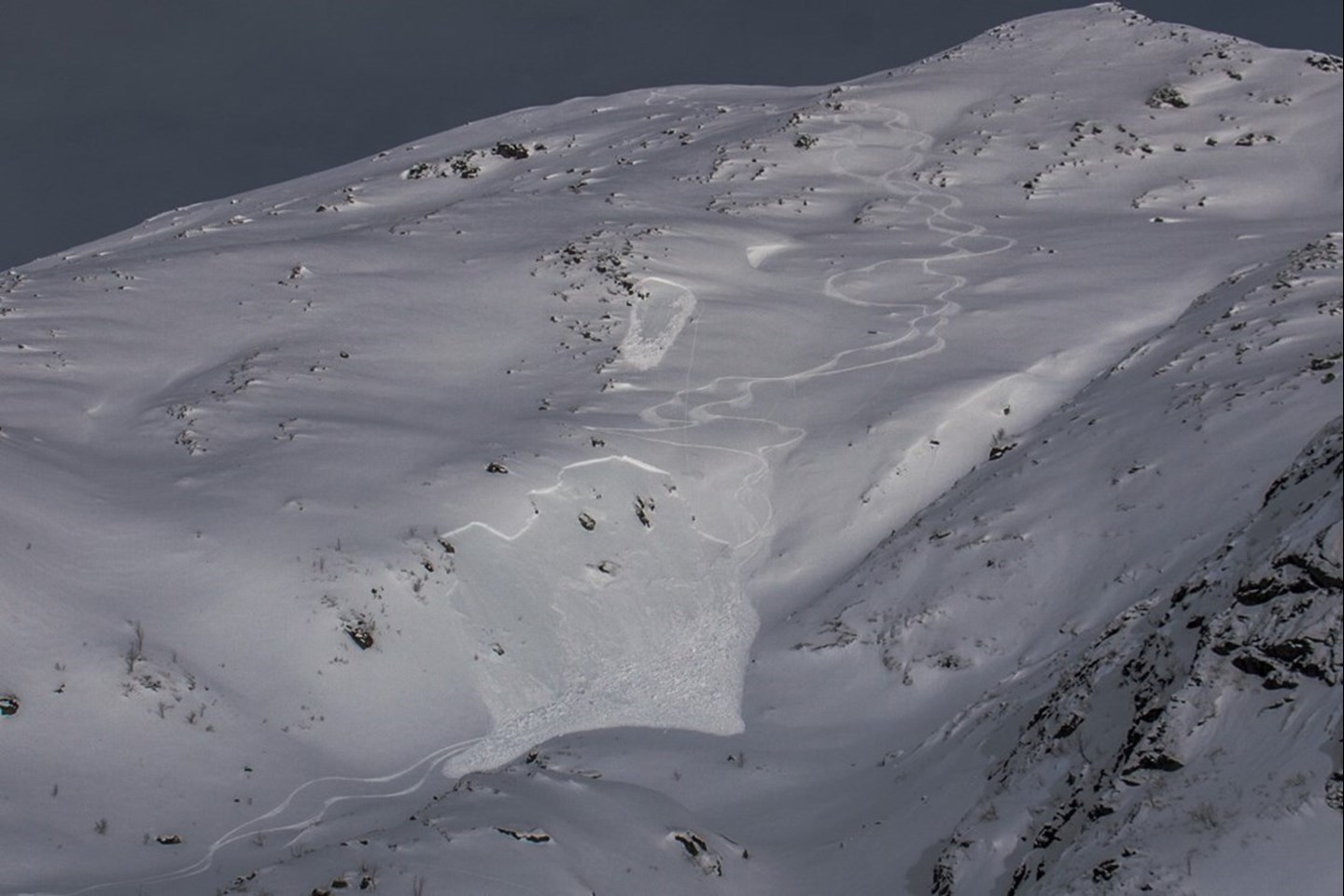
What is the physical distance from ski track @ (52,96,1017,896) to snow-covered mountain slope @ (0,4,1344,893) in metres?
0.09

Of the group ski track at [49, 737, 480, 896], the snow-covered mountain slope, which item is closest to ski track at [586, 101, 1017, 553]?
the snow-covered mountain slope

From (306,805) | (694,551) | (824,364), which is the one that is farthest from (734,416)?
(306,805)

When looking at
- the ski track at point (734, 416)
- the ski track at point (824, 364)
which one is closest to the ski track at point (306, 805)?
the ski track at point (734, 416)

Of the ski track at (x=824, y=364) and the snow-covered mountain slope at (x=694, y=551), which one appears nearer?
the snow-covered mountain slope at (x=694, y=551)

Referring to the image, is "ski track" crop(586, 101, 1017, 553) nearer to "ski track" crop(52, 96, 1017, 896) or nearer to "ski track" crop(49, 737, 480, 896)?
"ski track" crop(52, 96, 1017, 896)

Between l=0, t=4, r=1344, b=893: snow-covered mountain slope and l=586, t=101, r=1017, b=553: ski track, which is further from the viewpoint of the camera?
l=586, t=101, r=1017, b=553: ski track

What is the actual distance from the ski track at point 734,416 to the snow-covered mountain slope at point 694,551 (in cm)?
9

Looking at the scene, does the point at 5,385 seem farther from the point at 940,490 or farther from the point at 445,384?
the point at 940,490

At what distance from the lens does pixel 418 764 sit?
1627cm

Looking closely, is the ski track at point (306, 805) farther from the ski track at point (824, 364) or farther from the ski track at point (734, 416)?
the ski track at point (824, 364)

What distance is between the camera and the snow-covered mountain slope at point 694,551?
1042 cm

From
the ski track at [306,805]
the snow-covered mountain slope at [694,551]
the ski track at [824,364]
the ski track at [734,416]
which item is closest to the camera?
the snow-covered mountain slope at [694,551]

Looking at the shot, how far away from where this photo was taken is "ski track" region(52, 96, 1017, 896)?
14383 millimetres

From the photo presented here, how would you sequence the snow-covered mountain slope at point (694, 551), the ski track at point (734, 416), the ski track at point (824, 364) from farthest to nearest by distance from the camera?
the ski track at point (824, 364) → the ski track at point (734, 416) → the snow-covered mountain slope at point (694, 551)
